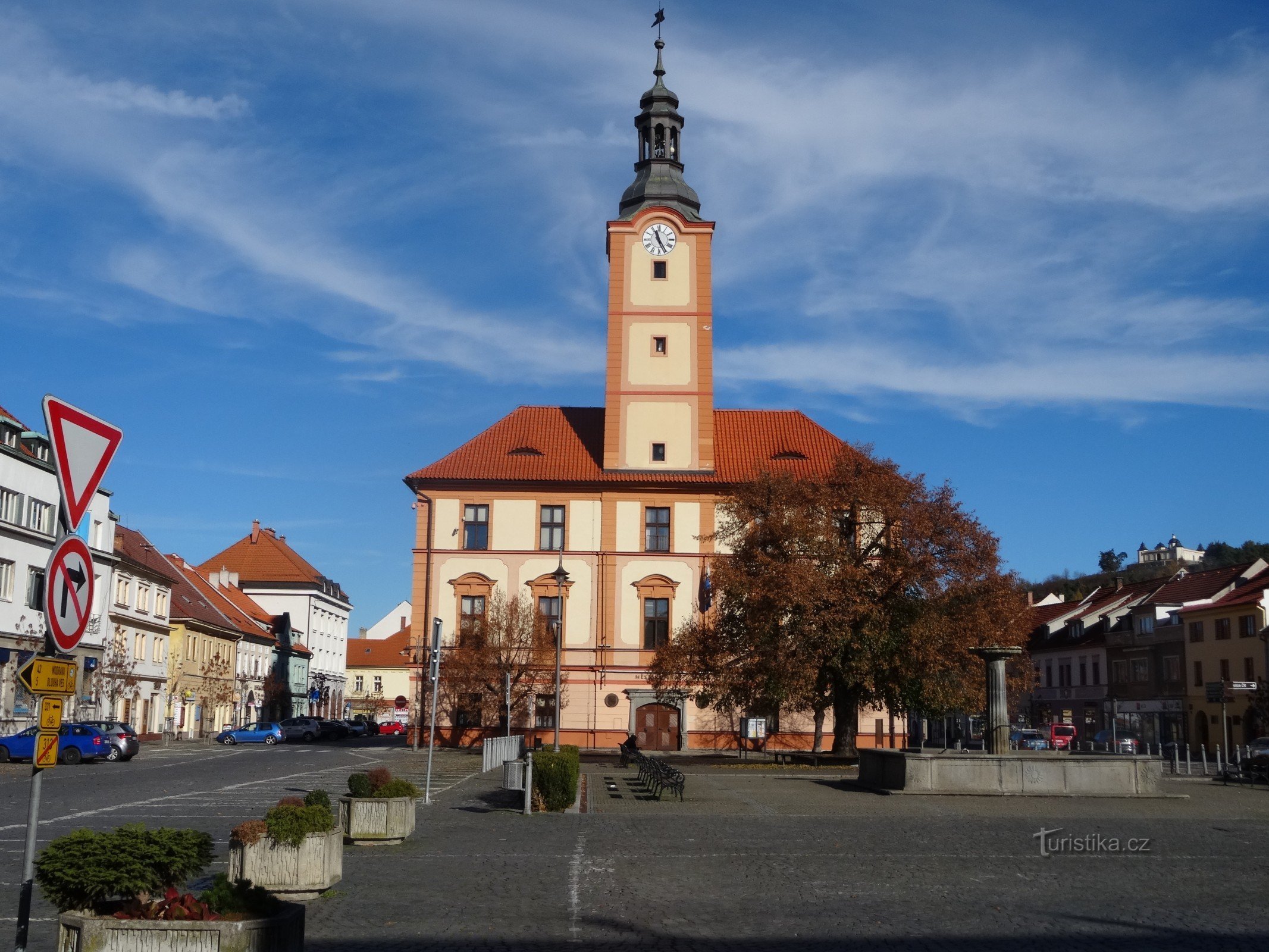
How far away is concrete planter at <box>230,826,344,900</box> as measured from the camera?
11344mm

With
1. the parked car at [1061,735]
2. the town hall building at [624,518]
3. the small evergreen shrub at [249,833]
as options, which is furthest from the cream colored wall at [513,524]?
the small evergreen shrub at [249,833]

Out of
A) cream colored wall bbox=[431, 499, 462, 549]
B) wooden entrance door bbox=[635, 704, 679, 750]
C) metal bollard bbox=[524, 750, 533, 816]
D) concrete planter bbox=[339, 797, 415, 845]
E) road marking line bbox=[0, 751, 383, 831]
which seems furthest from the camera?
cream colored wall bbox=[431, 499, 462, 549]

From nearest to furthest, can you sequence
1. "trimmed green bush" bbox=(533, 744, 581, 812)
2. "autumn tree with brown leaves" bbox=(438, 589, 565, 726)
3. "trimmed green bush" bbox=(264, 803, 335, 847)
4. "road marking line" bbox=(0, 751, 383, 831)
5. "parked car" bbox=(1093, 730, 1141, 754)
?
"trimmed green bush" bbox=(264, 803, 335, 847) < "road marking line" bbox=(0, 751, 383, 831) < "trimmed green bush" bbox=(533, 744, 581, 812) < "parked car" bbox=(1093, 730, 1141, 754) < "autumn tree with brown leaves" bbox=(438, 589, 565, 726)

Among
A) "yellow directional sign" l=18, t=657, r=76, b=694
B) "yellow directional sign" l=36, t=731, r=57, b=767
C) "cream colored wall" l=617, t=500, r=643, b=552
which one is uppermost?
"cream colored wall" l=617, t=500, r=643, b=552

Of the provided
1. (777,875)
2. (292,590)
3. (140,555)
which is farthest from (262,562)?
(777,875)

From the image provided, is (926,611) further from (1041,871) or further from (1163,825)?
(1041,871)

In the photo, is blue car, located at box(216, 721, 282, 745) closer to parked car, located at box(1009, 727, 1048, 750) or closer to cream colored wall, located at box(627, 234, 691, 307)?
cream colored wall, located at box(627, 234, 691, 307)

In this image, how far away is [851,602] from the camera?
38.9 m

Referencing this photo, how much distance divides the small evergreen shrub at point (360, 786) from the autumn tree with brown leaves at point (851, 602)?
905 inches

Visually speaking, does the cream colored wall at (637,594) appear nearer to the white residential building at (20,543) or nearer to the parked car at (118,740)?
the parked car at (118,740)

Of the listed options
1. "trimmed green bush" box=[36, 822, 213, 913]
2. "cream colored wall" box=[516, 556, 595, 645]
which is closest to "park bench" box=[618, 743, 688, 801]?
"trimmed green bush" box=[36, 822, 213, 913]

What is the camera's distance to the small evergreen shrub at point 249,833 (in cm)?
Answer: 1129

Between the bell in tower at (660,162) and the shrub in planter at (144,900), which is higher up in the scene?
the bell in tower at (660,162)

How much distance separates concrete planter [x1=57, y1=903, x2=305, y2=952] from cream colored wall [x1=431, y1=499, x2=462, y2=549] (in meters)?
48.9
